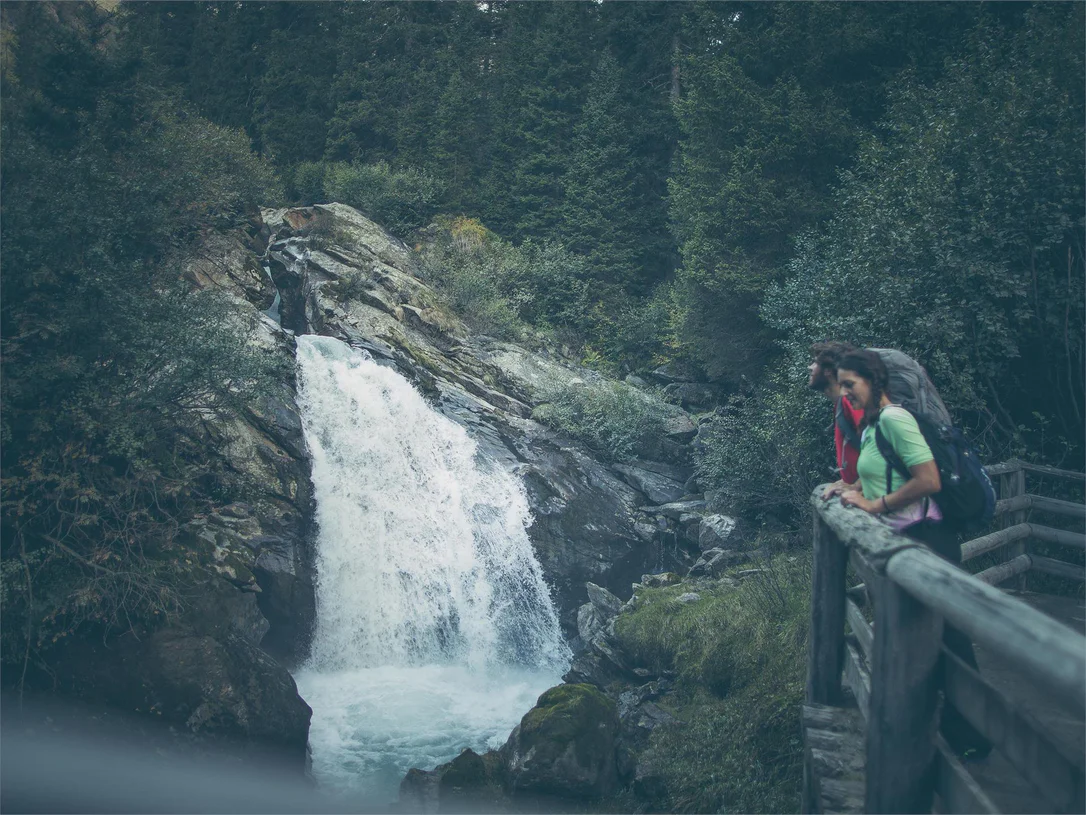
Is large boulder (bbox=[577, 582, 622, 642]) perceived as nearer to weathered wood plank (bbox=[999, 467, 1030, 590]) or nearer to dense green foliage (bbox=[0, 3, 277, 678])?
dense green foliage (bbox=[0, 3, 277, 678])

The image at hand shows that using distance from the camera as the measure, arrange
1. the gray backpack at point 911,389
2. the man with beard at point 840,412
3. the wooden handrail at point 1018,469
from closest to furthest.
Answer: the gray backpack at point 911,389
the man with beard at point 840,412
the wooden handrail at point 1018,469

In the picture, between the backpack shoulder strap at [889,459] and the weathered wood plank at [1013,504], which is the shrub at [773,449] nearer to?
the weathered wood plank at [1013,504]

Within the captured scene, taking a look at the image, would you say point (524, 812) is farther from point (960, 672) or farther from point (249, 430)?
point (249, 430)

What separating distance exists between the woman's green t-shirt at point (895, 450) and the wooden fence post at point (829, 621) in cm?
32

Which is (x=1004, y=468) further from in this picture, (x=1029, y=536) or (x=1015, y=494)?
(x=1029, y=536)

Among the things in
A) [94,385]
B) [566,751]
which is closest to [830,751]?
[566,751]

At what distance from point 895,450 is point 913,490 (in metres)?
0.21

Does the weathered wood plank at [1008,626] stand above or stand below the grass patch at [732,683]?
above

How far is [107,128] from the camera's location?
14.2 m

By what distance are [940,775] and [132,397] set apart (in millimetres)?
11038

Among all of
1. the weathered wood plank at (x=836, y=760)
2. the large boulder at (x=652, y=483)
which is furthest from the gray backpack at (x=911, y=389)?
the large boulder at (x=652, y=483)

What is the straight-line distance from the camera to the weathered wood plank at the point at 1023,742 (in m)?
1.98

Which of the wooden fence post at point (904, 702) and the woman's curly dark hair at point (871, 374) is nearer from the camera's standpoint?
the wooden fence post at point (904, 702)

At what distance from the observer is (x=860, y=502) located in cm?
363
